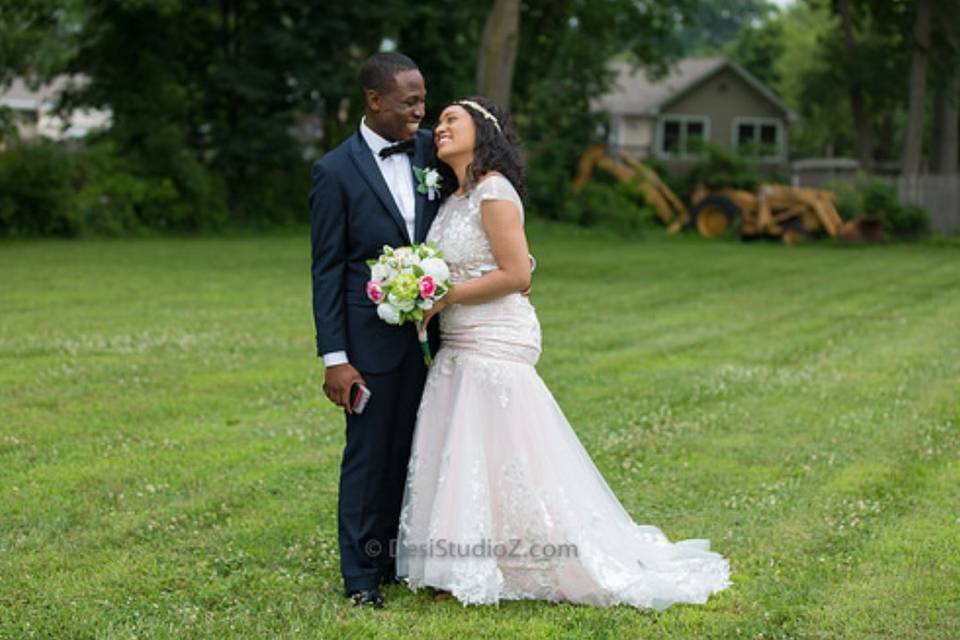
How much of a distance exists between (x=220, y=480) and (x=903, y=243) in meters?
27.7

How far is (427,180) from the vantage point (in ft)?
18.0

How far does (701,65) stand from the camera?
57.5 metres

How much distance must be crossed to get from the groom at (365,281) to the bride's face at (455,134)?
0.11 m

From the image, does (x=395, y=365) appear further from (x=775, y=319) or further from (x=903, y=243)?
(x=903, y=243)

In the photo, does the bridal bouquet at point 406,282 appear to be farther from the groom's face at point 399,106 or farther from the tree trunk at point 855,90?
the tree trunk at point 855,90

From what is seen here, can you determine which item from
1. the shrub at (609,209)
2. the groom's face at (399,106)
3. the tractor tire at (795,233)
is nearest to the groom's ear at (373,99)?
the groom's face at (399,106)

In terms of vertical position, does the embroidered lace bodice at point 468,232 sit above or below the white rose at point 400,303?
above

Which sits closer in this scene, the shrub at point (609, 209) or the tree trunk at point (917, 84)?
the shrub at point (609, 209)

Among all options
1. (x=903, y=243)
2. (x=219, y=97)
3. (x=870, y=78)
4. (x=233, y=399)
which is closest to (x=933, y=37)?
(x=870, y=78)

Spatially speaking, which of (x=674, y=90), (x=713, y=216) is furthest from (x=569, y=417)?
(x=674, y=90)

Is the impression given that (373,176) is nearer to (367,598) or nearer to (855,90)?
(367,598)

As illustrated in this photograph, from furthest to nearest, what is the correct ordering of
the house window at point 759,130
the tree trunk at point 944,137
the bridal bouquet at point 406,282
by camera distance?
the house window at point 759,130 → the tree trunk at point 944,137 → the bridal bouquet at point 406,282

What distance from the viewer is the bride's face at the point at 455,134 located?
5.45 m

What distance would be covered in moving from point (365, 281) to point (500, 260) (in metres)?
0.55
